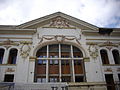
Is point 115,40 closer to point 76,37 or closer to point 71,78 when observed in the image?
point 76,37

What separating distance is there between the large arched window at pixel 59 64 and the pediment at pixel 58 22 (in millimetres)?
3056

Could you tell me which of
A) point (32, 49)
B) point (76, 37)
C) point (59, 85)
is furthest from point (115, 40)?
point (59, 85)

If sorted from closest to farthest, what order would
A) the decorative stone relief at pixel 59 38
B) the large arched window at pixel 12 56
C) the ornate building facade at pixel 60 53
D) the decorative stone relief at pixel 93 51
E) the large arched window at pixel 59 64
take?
the ornate building facade at pixel 60 53 → the large arched window at pixel 59 64 → the large arched window at pixel 12 56 → the decorative stone relief at pixel 93 51 → the decorative stone relief at pixel 59 38

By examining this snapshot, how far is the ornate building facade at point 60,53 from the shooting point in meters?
13.5

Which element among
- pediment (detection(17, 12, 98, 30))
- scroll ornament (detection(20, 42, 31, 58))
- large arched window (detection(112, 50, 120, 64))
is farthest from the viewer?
pediment (detection(17, 12, 98, 30))

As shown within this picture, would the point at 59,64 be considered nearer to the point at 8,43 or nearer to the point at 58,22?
the point at 58,22

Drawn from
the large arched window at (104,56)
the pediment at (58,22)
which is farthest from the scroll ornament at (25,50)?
the large arched window at (104,56)

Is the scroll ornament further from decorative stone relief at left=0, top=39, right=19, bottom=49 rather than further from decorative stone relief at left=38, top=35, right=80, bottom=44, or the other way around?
decorative stone relief at left=38, top=35, right=80, bottom=44

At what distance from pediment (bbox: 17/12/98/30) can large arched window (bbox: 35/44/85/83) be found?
306cm

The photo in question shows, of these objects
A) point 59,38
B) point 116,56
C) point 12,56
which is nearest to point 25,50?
point 12,56

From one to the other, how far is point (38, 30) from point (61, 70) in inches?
238

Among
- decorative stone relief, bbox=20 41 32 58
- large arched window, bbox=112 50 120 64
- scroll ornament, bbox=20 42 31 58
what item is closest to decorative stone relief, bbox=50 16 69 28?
decorative stone relief, bbox=20 41 32 58

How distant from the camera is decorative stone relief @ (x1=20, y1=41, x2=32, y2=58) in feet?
47.2

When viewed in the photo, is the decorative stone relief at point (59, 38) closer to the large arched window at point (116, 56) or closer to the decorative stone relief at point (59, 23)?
the decorative stone relief at point (59, 23)
